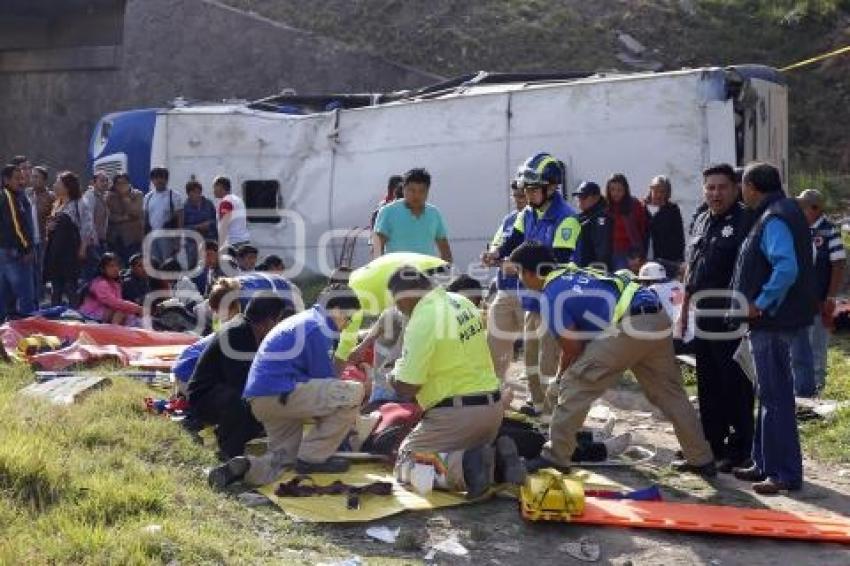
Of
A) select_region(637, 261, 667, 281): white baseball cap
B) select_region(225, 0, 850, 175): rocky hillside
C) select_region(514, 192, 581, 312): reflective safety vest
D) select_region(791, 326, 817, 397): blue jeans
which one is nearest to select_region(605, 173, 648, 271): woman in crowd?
select_region(637, 261, 667, 281): white baseball cap

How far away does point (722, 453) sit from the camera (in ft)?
25.5

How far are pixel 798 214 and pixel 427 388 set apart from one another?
2396 millimetres

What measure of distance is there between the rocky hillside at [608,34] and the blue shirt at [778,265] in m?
15.8

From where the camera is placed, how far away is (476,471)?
6715mm

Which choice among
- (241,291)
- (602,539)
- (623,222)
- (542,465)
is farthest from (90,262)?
(602,539)

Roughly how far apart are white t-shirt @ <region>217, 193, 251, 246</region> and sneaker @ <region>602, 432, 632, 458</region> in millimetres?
7550

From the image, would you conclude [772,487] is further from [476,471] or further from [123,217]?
[123,217]

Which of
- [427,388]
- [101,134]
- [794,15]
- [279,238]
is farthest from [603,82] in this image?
[794,15]

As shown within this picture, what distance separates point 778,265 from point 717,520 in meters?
1.51

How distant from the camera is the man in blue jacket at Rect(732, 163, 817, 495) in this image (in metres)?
6.89

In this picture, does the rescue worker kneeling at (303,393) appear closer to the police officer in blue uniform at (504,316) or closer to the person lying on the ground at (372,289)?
the person lying on the ground at (372,289)

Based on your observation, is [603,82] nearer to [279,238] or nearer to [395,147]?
[395,147]

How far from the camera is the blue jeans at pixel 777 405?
22.9 feet

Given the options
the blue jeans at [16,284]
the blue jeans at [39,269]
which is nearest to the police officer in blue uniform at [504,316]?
the blue jeans at [16,284]
